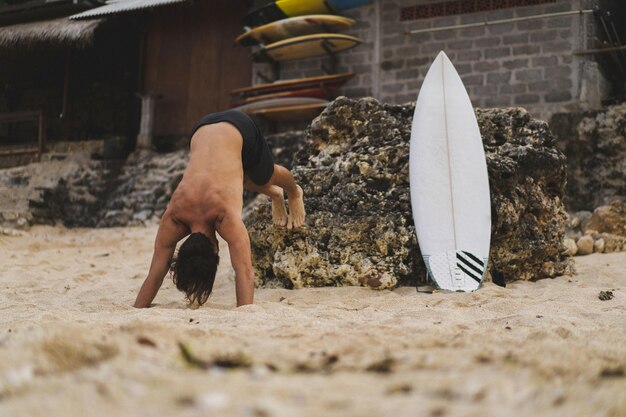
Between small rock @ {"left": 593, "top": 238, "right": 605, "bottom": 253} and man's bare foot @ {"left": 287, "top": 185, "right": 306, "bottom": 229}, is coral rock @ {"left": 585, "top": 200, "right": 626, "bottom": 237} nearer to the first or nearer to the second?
small rock @ {"left": 593, "top": 238, "right": 605, "bottom": 253}

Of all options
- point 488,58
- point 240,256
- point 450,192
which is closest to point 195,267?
point 240,256

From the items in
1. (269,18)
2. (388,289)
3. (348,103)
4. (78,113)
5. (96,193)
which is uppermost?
(269,18)

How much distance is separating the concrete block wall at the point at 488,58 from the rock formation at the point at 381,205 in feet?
12.0

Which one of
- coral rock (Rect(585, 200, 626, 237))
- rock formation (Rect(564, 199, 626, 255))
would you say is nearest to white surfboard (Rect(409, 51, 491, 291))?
rock formation (Rect(564, 199, 626, 255))

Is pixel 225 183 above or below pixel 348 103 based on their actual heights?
below

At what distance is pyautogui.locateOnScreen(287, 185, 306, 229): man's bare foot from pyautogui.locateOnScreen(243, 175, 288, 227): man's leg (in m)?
0.05

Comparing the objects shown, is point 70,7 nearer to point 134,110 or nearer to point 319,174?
point 134,110

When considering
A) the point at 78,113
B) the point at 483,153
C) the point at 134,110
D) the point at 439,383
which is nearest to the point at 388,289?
the point at 483,153

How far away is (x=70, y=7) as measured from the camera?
37.6 feet

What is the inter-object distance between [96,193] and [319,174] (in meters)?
6.13

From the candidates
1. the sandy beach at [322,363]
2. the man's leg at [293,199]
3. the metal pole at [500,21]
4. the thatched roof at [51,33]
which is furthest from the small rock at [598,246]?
the thatched roof at [51,33]

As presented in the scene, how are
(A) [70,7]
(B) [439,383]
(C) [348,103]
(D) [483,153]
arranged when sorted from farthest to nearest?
1. (A) [70,7]
2. (C) [348,103]
3. (D) [483,153]
4. (B) [439,383]

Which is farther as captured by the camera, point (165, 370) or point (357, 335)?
point (357, 335)

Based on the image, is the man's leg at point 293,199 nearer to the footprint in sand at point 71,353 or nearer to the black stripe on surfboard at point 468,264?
the black stripe on surfboard at point 468,264
